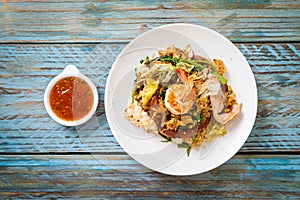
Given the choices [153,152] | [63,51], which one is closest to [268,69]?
[153,152]

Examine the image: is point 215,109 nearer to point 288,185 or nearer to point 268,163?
point 268,163

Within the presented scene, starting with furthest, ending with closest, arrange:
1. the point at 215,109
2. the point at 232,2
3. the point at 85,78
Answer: the point at 232,2 < the point at 85,78 < the point at 215,109

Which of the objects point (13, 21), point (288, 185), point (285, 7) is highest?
point (285, 7)

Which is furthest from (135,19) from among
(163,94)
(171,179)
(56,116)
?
(171,179)

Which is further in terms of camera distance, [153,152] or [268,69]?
[268,69]

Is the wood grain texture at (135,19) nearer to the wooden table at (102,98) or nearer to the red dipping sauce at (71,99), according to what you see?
the wooden table at (102,98)

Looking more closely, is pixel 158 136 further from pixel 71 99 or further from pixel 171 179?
pixel 71 99
